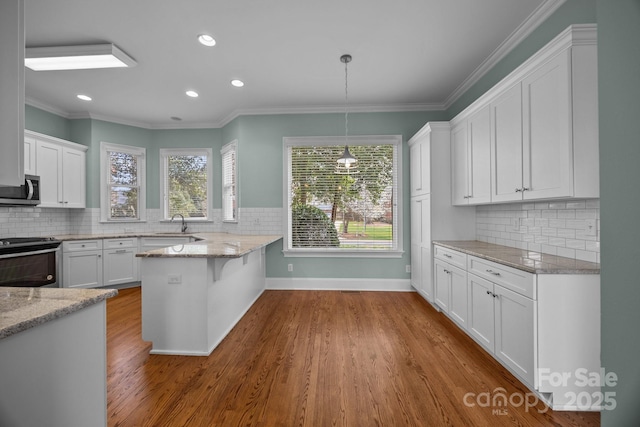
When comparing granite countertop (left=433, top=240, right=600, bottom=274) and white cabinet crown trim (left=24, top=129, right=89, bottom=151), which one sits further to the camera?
white cabinet crown trim (left=24, top=129, right=89, bottom=151)

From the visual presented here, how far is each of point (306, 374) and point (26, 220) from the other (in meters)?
4.81

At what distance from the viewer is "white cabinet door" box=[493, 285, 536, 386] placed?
1865mm

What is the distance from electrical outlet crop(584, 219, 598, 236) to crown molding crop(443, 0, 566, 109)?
1.75m

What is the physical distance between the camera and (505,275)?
82.9 inches

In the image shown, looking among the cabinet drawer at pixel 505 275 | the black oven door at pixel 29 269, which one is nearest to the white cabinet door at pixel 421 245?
the cabinet drawer at pixel 505 275

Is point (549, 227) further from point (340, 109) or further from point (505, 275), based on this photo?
point (340, 109)

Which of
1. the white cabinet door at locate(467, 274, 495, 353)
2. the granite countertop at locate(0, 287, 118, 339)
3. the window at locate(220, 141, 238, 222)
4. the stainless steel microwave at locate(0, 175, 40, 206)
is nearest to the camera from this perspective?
the granite countertop at locate(0, 287, 118, 339)

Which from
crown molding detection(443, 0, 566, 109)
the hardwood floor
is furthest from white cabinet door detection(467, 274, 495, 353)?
crown molding detection(443, 0, 566, 109)

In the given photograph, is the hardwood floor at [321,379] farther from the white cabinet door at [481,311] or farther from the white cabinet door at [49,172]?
the white cabinet door at [49,172]

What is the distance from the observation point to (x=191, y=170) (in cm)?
530

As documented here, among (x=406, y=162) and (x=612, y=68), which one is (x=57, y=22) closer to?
(x=612, y=68)

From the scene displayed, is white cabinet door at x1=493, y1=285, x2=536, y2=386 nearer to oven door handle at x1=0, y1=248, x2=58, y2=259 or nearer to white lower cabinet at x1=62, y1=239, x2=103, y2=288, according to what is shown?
oven door handle at x1=0, y1=248, x2=58, y2=259

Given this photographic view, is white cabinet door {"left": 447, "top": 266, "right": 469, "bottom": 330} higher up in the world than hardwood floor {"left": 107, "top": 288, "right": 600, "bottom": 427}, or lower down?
higher up

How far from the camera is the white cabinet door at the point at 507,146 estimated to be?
2.35m
